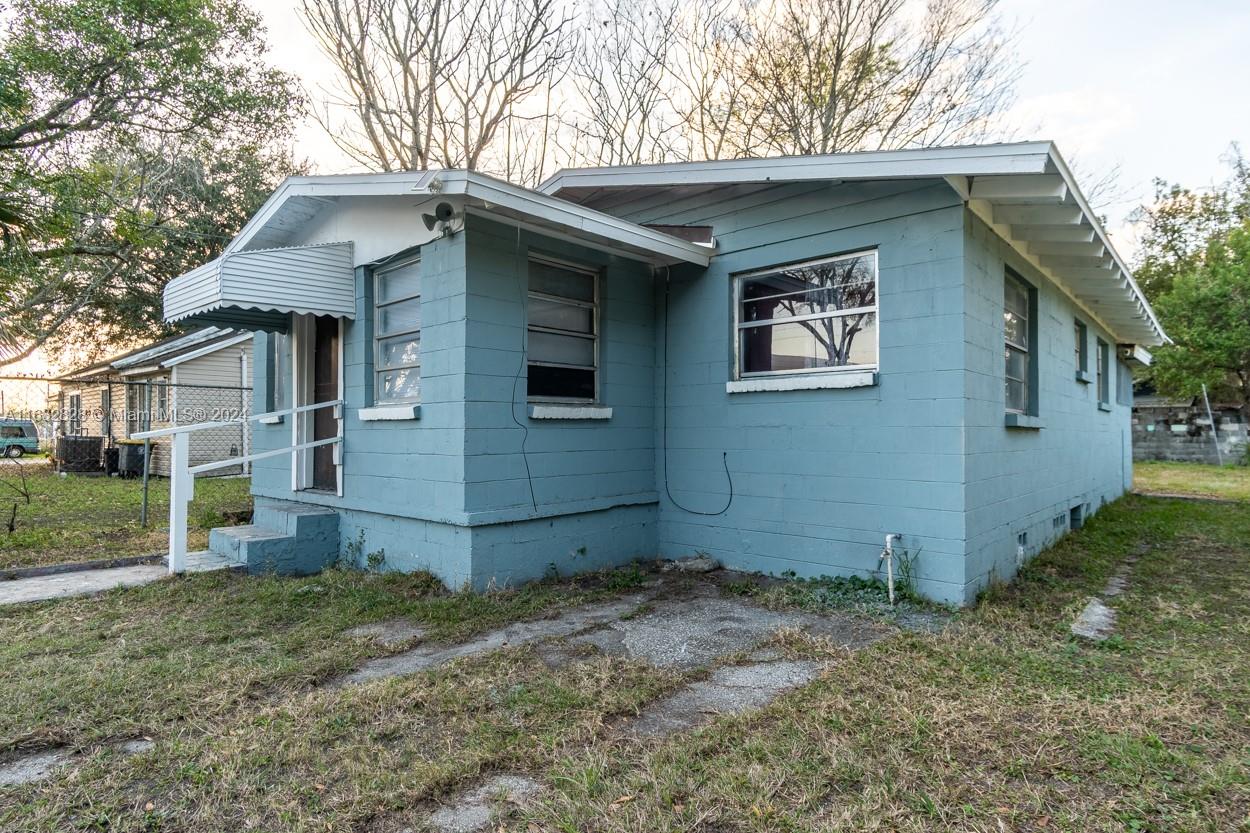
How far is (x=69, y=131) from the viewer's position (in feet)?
38.4

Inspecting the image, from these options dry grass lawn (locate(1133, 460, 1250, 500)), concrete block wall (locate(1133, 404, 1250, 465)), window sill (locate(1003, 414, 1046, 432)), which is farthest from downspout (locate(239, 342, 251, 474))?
concrete block wall (locate(1133, 404, 1250, 465))

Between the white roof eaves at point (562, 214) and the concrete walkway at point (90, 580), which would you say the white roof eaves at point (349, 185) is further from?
the concrete walkway at point (90, 580)

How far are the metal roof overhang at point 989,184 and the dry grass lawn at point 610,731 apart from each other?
2943mm

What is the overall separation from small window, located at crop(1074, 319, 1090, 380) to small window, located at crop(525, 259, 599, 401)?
653 cm

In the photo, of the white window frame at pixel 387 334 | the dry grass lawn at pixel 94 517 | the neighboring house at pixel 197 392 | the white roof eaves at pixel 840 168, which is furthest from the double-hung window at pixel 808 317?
the neighboring house at pixel 197 392

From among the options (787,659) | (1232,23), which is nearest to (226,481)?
(787,659)

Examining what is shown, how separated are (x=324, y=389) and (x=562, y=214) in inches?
141

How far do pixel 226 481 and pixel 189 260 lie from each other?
5.90 meters

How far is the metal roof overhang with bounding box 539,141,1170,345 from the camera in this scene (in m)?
4.32

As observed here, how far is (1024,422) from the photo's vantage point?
5766mm

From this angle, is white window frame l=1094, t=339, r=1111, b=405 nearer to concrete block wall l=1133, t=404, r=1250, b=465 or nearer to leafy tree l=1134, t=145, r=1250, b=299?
concrete block wall l=1133, t=404, r=1250, b=465

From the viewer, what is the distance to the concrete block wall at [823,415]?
474 centimetres

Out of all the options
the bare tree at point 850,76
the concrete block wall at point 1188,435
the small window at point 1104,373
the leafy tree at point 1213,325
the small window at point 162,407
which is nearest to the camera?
Result: the small window at point 1104,373

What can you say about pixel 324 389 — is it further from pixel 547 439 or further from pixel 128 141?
pixel 128 141
